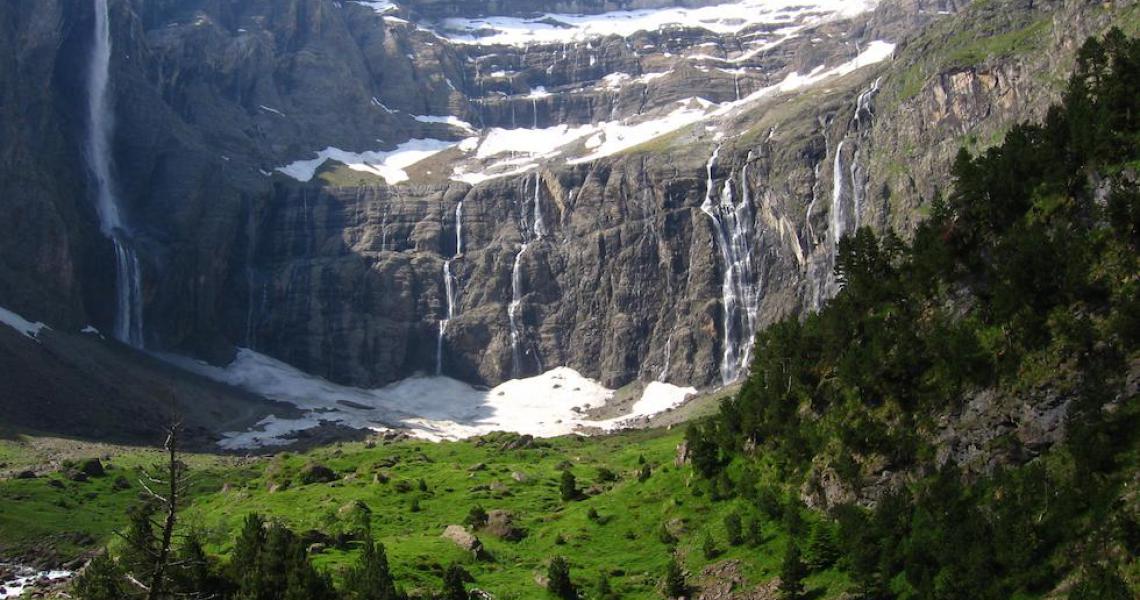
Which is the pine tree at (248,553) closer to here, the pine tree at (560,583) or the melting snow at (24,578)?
the pine tree at (560,583)

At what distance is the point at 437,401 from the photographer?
19275 cm

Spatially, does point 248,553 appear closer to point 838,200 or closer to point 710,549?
point 710,549

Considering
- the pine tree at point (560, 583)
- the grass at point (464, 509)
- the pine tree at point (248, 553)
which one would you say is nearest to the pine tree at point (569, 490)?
the grass at point (464, 509)

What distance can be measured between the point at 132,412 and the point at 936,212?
12361cm

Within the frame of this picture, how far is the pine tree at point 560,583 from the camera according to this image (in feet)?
183

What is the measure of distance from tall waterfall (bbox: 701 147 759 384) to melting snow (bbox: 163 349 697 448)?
1099 centimetres

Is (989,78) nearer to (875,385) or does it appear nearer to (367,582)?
(875,385)

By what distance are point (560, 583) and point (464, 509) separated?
914 inches

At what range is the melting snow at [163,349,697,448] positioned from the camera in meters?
172

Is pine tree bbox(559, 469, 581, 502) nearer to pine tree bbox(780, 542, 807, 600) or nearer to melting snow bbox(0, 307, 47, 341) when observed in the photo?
pine tree bbox(780, 542, 807, 600)

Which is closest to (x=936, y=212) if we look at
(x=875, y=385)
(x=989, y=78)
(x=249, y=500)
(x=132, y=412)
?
(x=875, y=385)

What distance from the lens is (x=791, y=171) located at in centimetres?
18388

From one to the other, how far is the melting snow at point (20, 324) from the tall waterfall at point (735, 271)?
363ft

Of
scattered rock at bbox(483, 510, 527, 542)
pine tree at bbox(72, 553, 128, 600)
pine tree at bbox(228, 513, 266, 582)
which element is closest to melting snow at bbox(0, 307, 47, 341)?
scattered rock at bbox(483, 510, 527, 542)
